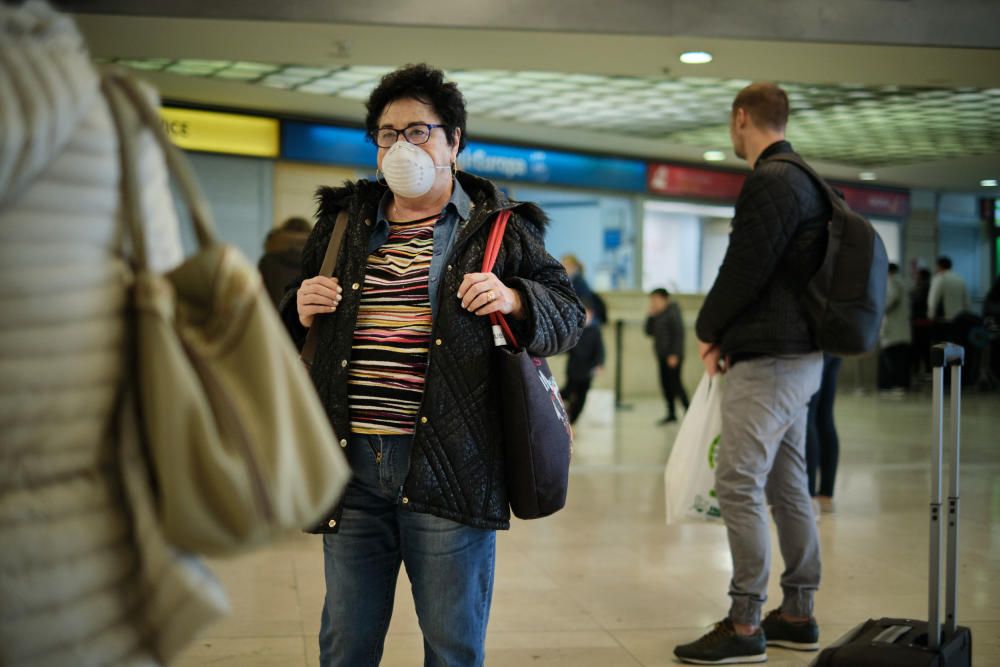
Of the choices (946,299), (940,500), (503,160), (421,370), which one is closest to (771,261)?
(940,500)

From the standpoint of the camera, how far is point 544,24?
7.47 meters

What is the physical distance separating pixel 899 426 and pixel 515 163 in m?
6.33

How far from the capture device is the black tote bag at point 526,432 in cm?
242

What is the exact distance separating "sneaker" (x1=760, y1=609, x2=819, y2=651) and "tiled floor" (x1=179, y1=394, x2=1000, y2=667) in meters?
0.07

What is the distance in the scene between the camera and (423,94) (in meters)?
2.57

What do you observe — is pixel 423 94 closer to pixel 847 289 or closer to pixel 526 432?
Result: pixel 526 432

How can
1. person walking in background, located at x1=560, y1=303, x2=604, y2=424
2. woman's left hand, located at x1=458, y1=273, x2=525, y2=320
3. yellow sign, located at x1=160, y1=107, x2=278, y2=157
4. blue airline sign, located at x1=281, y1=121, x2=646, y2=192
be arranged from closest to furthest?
woman's left hand, located at x1=458, y1=273, x2=525, y2=320 < person walking in background, located at x1=560, y1=303, x2=604, y2=424 < yellow sign, located at x1=160, y1=107, x2=278, y2=157 < blue airline sign, located at x1=281, y1=121, x2=646, y2=192

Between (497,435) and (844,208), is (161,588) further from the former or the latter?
(844,208)

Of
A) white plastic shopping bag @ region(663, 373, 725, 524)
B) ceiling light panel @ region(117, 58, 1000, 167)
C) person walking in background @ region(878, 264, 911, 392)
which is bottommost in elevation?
person walking in background @ region(878, 264, 911, 392)

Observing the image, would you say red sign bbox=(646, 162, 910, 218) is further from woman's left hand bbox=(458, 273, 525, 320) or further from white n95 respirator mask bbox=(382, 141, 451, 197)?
woman's left hand bbox=(458, 273, 525, 320)

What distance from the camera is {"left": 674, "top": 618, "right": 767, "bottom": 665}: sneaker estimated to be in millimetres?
3822

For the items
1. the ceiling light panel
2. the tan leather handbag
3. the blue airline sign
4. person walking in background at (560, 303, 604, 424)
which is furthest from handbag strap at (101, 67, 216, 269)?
the blue airline sign

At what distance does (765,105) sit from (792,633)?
203cm

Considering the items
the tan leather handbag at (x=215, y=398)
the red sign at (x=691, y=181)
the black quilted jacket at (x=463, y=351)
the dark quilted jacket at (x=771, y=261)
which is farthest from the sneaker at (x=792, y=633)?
the red sign at (x=691, y=181)
